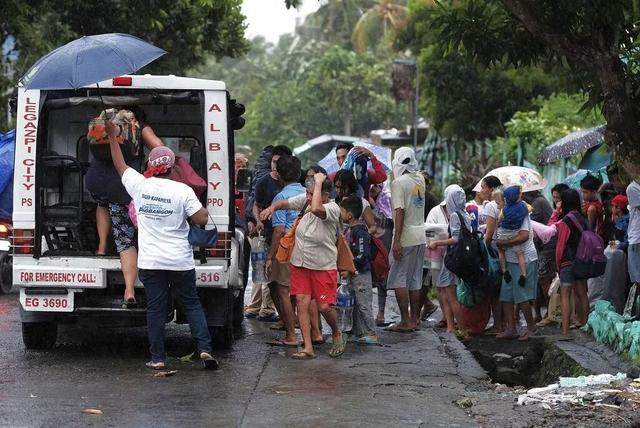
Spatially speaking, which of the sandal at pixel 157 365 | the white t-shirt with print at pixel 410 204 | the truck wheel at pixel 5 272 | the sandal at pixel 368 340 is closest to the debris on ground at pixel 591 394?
the sandal at pixel 368 340

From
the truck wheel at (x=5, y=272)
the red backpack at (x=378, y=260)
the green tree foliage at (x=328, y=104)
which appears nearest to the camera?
the red backpack at (x=378, y=260)

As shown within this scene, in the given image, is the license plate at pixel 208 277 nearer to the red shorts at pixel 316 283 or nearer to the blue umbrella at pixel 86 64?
the red shorts at pixel 316 283

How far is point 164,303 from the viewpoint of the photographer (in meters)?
9.23

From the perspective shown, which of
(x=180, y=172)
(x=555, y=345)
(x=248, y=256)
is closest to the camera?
(x=180, y=172)

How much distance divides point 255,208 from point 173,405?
4284mm

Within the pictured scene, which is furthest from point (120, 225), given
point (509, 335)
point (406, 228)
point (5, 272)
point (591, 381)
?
point (5, 272)

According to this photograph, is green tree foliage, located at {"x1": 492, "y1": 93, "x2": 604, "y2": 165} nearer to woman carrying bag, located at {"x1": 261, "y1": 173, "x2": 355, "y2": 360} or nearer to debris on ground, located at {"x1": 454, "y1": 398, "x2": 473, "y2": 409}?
woman carrying bag, located at {"x1": 261, "y1": 173, "x2": 355, "y2": 360}

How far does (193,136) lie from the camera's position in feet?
37.0

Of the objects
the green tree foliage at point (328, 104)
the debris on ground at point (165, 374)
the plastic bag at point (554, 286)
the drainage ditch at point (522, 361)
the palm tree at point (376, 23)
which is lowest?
the drainage ditch at point (522, 361)

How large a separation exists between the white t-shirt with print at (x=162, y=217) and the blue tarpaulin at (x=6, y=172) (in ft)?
21.5

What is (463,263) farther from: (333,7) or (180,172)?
(333,7)

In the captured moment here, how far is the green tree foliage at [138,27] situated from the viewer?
18891mm

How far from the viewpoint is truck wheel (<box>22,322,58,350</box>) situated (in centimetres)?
1026

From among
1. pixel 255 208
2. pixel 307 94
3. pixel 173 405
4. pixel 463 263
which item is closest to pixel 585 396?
pixel 173 405
